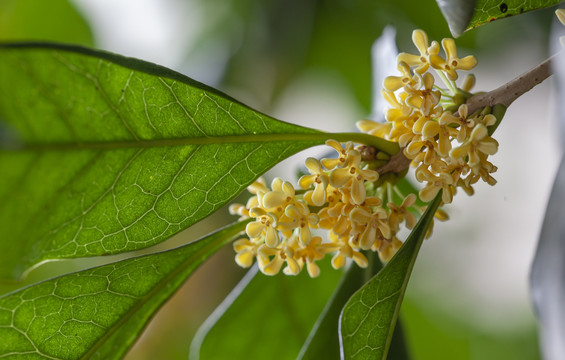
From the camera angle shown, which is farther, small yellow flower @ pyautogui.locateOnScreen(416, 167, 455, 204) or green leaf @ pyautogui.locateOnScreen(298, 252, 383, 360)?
green leaf @ pyautogui.locateOnScreen(298, 252, 383, 360)

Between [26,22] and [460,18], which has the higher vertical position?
[26,22]

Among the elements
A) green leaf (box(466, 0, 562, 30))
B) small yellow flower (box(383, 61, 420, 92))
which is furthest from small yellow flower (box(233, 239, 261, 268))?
green leaf (box(466, 0, 562, 30))

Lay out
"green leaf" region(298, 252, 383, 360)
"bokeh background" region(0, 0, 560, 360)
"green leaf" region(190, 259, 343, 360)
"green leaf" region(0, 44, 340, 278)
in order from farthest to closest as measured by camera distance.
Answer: "bokeh background" region(0, 0, 560, 360) < "green leaf" region(190, 259, 343, 360) < "green leaf" region(298, 252, 383, 360) < "green leaf" region(0, 44, 340, 278)

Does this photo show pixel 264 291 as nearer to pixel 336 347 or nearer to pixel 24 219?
pixel 336 347

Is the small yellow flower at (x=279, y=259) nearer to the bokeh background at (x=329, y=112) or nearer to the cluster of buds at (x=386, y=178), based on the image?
the cluster of buds at (x=386, y=178)

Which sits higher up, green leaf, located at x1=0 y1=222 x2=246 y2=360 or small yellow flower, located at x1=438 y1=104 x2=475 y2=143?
green leaf, located at x1=0 y1=222 x2=246 y2=360

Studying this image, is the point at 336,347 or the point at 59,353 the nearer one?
the point at 59,353

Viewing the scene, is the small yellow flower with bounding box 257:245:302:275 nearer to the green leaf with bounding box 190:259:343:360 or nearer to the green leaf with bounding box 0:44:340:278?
the green leaf with bounding box 0:44:340:278

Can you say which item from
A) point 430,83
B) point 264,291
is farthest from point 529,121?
point 430,83
